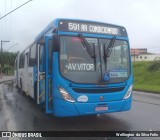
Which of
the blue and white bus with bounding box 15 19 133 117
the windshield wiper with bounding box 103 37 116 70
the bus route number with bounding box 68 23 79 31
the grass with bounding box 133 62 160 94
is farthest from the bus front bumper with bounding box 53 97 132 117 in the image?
A: the grass with bounding box 133 62 160 94

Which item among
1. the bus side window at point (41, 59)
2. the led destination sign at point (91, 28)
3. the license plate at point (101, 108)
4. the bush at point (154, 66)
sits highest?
the led destination sign at point (91, 28)

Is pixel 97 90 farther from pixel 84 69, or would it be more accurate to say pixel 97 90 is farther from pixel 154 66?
pixel 154 66

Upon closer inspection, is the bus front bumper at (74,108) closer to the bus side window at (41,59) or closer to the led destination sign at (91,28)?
the bus side window at (41,59)

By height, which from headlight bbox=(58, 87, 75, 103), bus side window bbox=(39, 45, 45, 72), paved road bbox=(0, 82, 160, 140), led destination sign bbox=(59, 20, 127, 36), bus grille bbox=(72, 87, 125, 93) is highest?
led destination sign bbox=(59, 20, 127, 36)

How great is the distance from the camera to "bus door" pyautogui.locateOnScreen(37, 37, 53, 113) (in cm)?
954

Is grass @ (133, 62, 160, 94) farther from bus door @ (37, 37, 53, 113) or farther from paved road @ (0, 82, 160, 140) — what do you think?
bus door @ (37, 37, 53, 113)

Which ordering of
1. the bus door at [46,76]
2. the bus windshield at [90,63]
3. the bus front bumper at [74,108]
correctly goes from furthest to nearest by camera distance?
the bus door at [46,76], the bus windshield at [90,63], the bus front bumper at [74,108]

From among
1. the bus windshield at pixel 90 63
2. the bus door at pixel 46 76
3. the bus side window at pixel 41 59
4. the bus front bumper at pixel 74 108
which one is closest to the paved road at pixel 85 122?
the bus front bumper at pixel 74 108

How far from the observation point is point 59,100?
29.7ft

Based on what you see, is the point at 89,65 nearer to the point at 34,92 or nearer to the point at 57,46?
the point at 57,46

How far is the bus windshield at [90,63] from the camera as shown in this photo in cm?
923

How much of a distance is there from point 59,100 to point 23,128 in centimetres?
137

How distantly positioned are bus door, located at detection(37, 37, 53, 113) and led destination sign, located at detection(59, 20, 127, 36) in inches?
26.5

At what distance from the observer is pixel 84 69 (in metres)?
9.30
